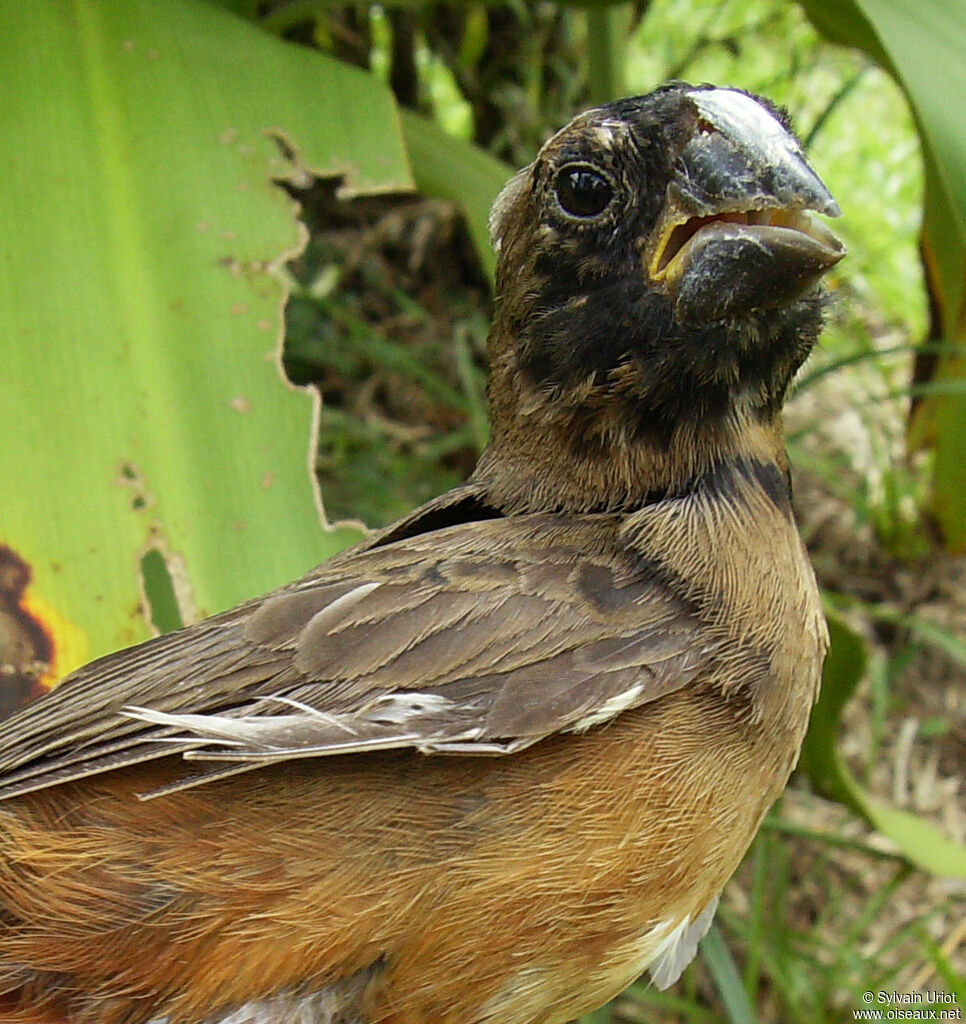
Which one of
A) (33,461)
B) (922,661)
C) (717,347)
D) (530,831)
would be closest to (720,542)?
(717,347)

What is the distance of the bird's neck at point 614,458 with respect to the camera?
5.01ft

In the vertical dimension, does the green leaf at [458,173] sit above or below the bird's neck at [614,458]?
above

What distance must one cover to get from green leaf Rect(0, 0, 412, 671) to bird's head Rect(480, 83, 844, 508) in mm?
452

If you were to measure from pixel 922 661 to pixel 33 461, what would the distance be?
2.35 metres

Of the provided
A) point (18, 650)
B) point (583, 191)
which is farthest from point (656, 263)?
point (18, 650)

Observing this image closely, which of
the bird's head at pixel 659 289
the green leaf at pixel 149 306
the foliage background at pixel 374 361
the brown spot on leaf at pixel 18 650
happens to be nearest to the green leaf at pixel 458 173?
the foliage background at pixel 374 361

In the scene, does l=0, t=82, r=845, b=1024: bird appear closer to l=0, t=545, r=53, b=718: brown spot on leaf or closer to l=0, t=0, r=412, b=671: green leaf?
l=0, t=545, r=53, b=718: brown spot on leaf

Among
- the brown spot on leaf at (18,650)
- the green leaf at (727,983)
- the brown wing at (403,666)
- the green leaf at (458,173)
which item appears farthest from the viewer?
the green leaf at (458,173)

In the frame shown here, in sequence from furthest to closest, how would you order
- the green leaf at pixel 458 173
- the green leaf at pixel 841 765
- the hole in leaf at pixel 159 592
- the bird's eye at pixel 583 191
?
the green leaf at pixel 458 173, the green leaf at pixel 841 765, the hole in leaf at pixel 159 592, the bird's eye at pixel 583 191

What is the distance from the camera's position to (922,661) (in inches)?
125

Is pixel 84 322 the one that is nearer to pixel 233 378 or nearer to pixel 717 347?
pixel 233 378

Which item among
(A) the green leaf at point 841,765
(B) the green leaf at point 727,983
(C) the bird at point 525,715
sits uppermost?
(C) the bird at point 525,715

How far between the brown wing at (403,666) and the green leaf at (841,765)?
0.99 m

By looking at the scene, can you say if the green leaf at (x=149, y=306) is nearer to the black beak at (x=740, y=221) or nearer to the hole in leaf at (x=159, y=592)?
the hole in leaf at (x=159, y=592)
